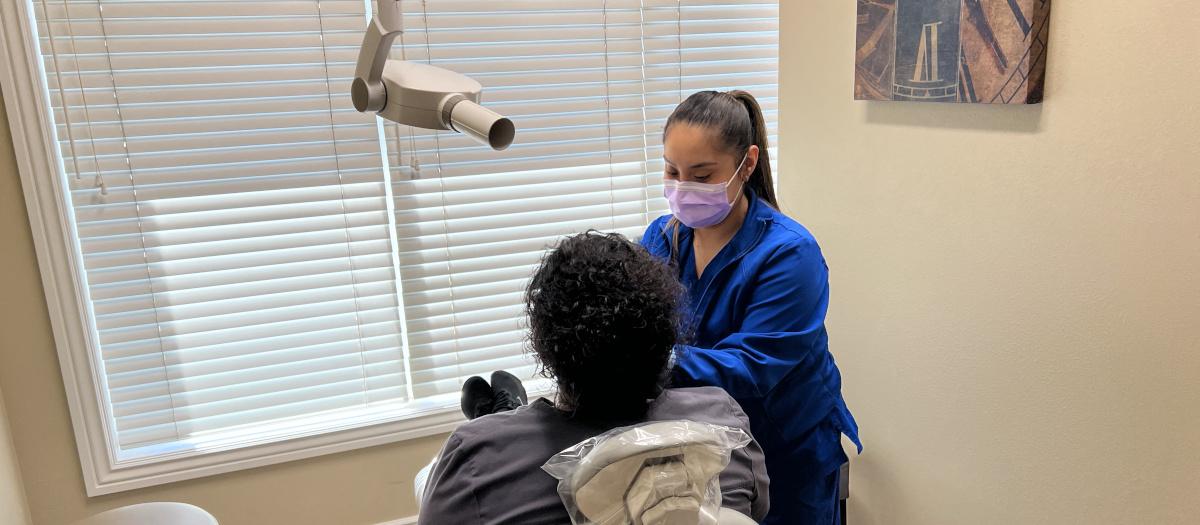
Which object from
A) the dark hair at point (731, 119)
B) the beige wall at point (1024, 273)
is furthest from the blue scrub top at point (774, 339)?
the beige wall at point (1024, 273)

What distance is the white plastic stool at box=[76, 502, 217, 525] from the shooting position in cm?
159

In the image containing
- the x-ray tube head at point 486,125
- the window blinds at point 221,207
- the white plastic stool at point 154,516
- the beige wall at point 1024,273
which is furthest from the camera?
the window blinds at point 221,207

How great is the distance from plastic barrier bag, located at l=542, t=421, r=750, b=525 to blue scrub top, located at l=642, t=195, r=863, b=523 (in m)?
0.29

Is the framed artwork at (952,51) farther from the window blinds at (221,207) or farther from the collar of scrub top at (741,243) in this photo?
the window blinds at (221,207)

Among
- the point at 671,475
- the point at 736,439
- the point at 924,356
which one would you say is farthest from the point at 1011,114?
the point at 671,475

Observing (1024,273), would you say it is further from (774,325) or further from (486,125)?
(486,125)

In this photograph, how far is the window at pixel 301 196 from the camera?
5.59 feet

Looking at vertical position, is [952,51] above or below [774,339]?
above

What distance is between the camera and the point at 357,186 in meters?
1.92

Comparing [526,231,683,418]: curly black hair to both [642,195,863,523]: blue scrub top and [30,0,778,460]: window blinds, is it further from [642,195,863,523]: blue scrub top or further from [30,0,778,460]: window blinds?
[30,0,778,460]: window blinds

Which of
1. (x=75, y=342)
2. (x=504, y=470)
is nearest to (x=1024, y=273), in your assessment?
(x=504, y=470)

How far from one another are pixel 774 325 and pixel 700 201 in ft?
0.89

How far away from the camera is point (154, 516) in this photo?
5.26 ft

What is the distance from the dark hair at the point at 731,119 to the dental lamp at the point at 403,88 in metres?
0.52
